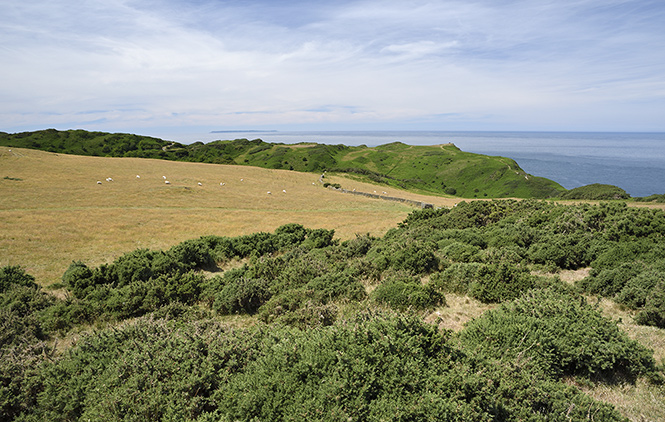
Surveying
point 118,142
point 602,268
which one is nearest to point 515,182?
point 602,268

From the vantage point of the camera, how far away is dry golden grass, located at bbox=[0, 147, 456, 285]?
1912 centimetres

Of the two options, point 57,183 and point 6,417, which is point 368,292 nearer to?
point 6,417

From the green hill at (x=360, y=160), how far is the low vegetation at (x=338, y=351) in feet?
240

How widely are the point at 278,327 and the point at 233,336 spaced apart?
1.05m

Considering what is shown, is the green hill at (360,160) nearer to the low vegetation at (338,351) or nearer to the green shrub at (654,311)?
the low vegetation at (338,351)

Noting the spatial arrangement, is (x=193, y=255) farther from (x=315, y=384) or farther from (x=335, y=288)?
(x=315, y=384)

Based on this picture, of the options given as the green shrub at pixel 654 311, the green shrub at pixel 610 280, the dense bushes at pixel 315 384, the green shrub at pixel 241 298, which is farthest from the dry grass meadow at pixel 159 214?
the green shrub at pixel 241 298

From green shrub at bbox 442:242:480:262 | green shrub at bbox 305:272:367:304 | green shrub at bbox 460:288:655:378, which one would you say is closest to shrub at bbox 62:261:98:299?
green shrub at bbox 305:272:367:304

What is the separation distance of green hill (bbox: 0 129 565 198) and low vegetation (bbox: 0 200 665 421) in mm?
73131

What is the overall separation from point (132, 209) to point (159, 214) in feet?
11.5

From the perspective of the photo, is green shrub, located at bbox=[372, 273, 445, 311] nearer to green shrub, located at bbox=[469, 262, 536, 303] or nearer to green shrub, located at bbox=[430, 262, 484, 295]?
green shrub, located at bbox=[430, 262, 484, 295]

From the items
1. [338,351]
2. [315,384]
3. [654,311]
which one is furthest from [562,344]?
[315,384]

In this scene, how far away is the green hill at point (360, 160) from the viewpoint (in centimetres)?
9794

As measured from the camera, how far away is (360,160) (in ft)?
465
